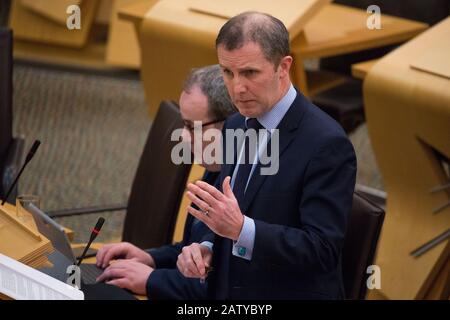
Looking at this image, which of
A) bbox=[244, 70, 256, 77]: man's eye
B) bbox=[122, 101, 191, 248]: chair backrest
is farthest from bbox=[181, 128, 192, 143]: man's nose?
bbox=[244, 70, 256, 77]: man's eye

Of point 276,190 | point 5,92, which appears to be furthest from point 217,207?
point 5,92

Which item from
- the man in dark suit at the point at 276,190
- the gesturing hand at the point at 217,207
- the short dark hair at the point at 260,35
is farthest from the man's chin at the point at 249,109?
the gesturing hand at the point at 217,207

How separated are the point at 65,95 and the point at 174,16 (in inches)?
92.1

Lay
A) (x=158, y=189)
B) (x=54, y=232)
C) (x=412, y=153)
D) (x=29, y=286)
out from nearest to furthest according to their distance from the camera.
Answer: (x=29, y=286) < (x=54, y=232) < (x=158, y=189) < (x=412, y=153)

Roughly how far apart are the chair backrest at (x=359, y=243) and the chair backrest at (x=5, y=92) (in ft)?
5.23

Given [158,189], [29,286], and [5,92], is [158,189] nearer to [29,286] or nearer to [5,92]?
[5,92]

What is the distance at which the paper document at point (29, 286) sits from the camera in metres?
1.88

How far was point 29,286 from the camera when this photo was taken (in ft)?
6.36

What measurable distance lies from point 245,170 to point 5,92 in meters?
1.70

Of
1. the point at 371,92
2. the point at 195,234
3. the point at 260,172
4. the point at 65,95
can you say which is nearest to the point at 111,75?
the point at 65,95

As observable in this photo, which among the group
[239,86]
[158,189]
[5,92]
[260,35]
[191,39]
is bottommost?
[158,189]

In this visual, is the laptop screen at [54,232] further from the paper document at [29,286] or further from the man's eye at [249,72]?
the man's eye at [249,72]

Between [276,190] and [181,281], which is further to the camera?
[181,281]
